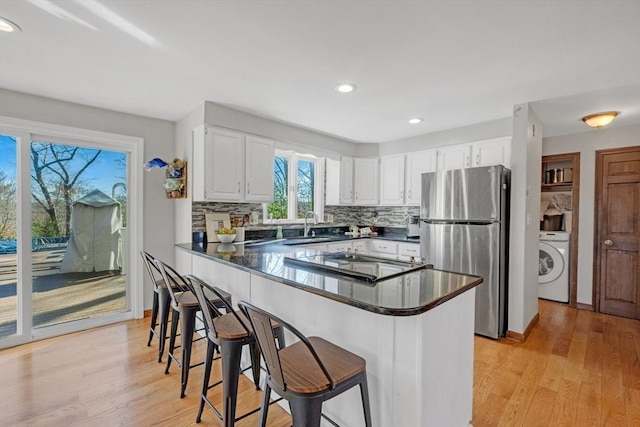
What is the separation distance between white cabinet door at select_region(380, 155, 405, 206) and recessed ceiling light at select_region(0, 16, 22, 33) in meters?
4.04

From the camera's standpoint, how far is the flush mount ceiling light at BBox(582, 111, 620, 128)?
10.7 feet

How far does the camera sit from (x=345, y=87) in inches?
106

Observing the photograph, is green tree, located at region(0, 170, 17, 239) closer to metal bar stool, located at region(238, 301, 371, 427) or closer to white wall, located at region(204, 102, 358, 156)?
white wall, located at region(204, 102, 358, 156)

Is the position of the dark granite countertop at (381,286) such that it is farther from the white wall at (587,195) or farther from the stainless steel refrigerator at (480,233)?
the white wall at (587,195)

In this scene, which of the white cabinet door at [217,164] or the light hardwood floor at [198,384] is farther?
the white cabinet door at [217,164]

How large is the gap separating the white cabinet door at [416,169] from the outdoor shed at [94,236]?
12.1 feet

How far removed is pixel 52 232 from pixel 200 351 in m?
1.94

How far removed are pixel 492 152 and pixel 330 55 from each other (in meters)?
2.44

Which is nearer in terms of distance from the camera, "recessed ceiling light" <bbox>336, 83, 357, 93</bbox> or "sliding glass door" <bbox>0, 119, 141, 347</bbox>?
"recessed ceiling light" <bbox>336, 83, 357, 93</bbox>

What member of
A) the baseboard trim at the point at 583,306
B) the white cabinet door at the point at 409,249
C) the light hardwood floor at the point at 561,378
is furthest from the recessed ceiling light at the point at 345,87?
the baseboard trim at the point at 583,306

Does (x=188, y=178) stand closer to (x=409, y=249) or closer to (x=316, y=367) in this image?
(x=316, y=367)

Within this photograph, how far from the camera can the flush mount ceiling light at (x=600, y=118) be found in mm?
3260

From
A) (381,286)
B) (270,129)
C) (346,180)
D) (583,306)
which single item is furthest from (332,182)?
(583,306)

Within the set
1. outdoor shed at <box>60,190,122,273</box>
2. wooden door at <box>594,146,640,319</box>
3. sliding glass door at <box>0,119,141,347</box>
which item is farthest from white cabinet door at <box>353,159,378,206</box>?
outdoor shed at <box>60,190,122,273</box>
